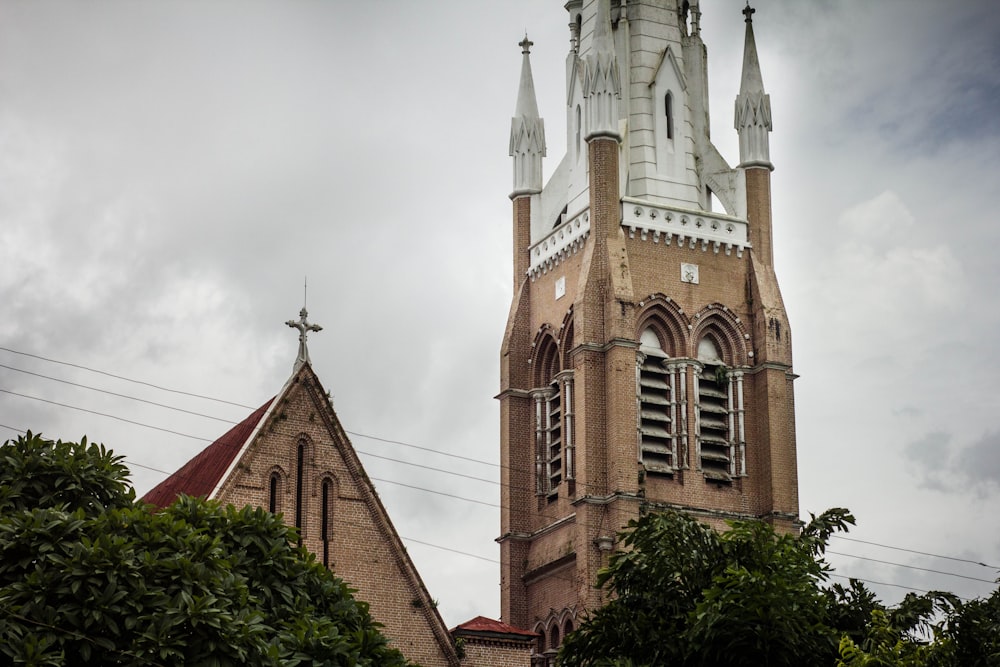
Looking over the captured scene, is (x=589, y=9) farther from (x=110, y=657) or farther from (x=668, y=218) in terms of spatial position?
(x=110, y=657)

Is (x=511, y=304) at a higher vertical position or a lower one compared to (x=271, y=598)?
higher

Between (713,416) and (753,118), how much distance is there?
1029cm

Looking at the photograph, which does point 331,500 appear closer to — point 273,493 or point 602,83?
point 273,493

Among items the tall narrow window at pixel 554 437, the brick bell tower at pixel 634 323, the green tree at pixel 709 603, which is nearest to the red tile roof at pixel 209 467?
the green tree at pixel 709 603

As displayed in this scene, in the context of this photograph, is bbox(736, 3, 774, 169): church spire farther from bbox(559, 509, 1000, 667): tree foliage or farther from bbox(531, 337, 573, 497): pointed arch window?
bbox(559, 509, 1000, 667): tree foliage

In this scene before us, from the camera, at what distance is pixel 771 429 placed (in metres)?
60.9

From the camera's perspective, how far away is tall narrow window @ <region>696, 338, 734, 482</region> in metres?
60.8

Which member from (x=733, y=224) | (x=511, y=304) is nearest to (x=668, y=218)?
(x=733, y=224)

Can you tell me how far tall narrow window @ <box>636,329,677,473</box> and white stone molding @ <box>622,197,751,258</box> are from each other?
123 inches

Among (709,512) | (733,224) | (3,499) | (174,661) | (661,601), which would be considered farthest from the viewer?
(733,224)

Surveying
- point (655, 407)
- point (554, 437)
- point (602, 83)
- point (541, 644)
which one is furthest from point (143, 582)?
point (602, 83)

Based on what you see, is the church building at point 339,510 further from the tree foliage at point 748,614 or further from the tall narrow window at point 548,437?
the tall narrow window at point 548,437

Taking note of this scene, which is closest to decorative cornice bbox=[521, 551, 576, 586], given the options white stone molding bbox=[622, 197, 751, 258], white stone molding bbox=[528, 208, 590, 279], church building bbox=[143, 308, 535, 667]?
white stone molding bbox=[528, 208, 590, 279]

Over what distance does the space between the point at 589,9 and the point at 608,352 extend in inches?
495
